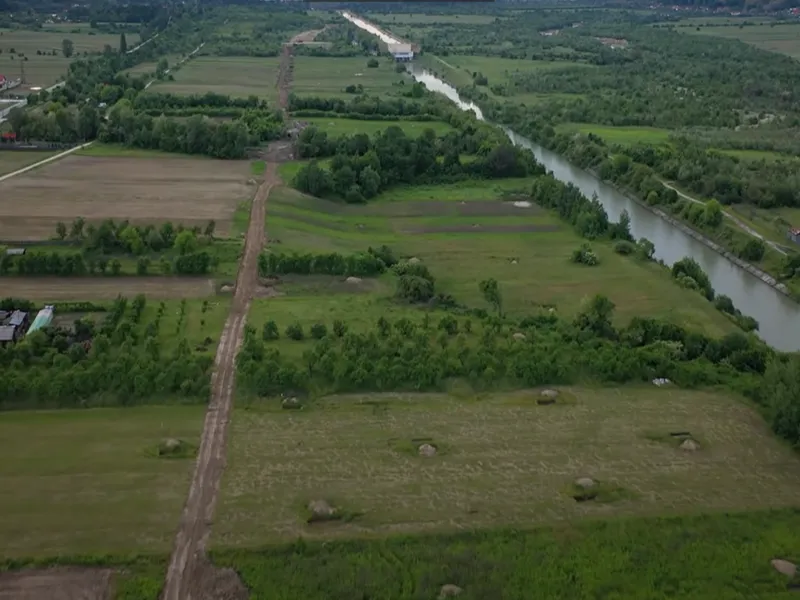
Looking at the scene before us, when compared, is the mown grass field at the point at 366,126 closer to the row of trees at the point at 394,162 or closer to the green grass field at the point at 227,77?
the row of trees at the point at 394,162

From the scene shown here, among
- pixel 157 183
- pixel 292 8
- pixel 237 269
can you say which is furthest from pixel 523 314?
pixel 292 8

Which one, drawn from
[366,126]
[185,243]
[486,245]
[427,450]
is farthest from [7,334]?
[366,126]

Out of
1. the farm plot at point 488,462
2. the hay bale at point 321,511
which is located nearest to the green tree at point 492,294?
the farm plot at point 488,462

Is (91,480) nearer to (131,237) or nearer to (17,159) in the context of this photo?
(131,237)

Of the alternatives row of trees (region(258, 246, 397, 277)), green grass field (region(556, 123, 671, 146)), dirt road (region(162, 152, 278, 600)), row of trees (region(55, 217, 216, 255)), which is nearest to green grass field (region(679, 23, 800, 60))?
green grass field (region(556, 123, 671, 146))

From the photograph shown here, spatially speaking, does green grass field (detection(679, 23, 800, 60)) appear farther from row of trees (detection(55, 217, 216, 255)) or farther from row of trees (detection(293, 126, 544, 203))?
row of trees (detection(55, 217, 216, 255))

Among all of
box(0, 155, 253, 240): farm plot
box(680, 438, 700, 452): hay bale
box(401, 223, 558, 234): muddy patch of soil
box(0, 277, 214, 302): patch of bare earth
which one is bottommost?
box(680, 438, 700, 452): hay bale
